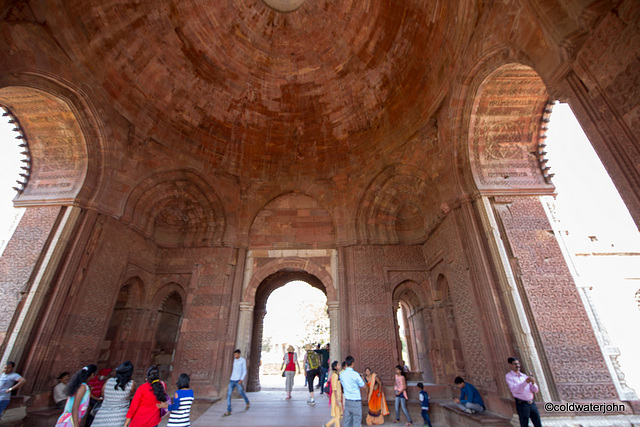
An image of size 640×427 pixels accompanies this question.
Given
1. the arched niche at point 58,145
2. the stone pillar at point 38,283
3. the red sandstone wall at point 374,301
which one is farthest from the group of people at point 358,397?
the arched niche at point 58,145

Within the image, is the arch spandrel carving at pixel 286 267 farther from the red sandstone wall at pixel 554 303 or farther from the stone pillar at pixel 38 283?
the red sandstone wall at pixel 554 303

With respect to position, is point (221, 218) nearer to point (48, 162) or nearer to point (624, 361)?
point (48, 162)

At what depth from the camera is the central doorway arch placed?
852 cm

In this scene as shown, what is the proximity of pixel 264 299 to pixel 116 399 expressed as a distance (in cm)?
773

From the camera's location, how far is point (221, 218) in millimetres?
9961

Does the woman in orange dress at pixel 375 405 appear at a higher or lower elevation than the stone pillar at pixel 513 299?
lower

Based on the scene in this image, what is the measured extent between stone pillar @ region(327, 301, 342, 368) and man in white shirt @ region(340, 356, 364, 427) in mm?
3968

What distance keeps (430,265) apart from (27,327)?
9664mm

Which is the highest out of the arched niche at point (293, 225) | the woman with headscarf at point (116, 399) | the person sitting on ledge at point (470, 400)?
the arched niche at point (293, 225)

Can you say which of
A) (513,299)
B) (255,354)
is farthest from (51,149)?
(513,299)

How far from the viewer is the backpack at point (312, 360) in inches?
320

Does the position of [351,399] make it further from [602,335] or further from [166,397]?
[602,335]

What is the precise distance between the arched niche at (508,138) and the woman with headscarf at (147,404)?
6660mm
